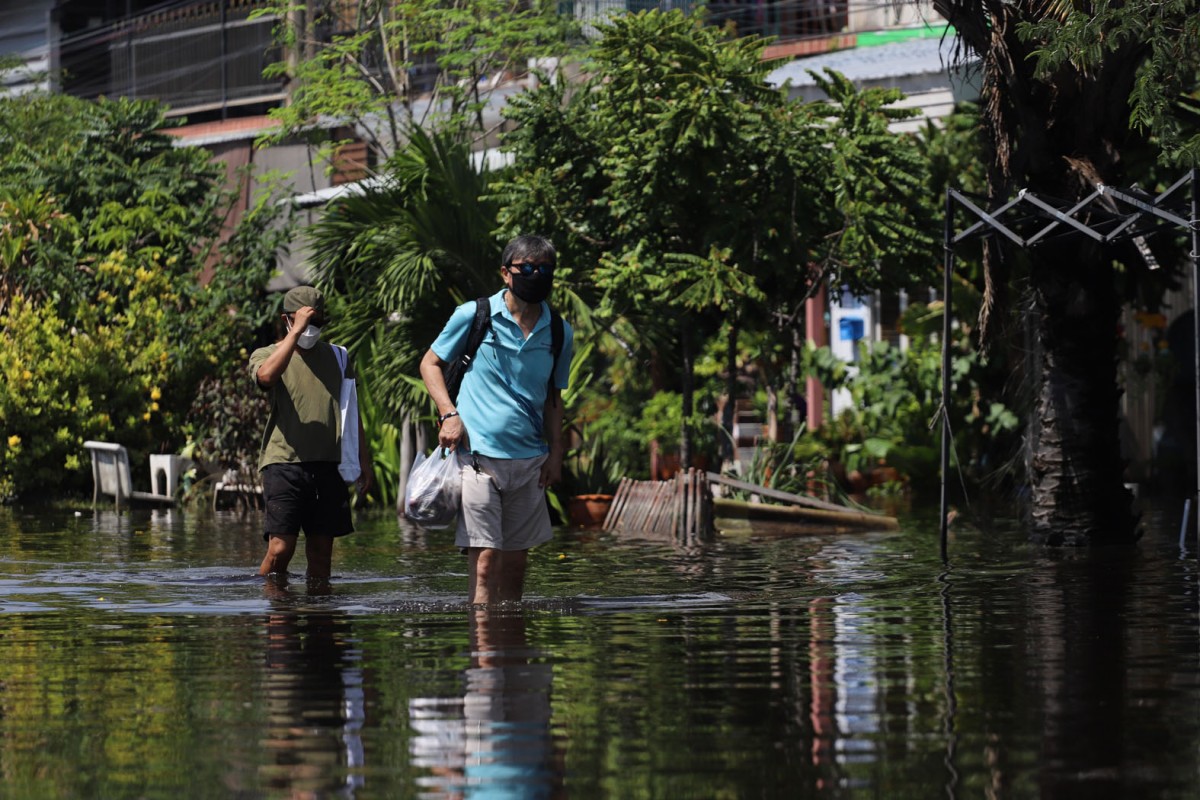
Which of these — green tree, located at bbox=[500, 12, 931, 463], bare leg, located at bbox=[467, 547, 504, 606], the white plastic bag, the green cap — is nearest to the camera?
the white plastic bag

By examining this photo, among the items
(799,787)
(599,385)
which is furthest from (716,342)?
(799,787)

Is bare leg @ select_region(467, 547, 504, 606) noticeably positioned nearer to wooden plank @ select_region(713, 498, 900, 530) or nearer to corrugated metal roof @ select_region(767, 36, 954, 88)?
wooden plank @ select_region(713, 498, 900, 530)

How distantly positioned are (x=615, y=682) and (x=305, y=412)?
4196 millimetres

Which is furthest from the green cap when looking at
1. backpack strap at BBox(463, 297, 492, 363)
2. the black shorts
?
backpack strap at BBox(463, 297, 492, 363)

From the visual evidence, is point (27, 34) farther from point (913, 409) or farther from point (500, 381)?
point (500, 381)

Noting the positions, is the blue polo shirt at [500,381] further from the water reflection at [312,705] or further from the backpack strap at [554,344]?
the water reflection at [312,705]

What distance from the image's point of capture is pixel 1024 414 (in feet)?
57.7

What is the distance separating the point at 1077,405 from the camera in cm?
1645

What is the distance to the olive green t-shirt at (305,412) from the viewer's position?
12109mm

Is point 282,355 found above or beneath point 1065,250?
beneath

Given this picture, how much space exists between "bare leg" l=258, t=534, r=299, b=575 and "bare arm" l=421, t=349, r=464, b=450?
238cm

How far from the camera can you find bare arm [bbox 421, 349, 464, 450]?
A: 10.1 metres

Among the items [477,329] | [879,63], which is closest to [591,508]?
[879,63]

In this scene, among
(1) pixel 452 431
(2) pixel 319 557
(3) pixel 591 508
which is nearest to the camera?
(1) pixel 452 431
